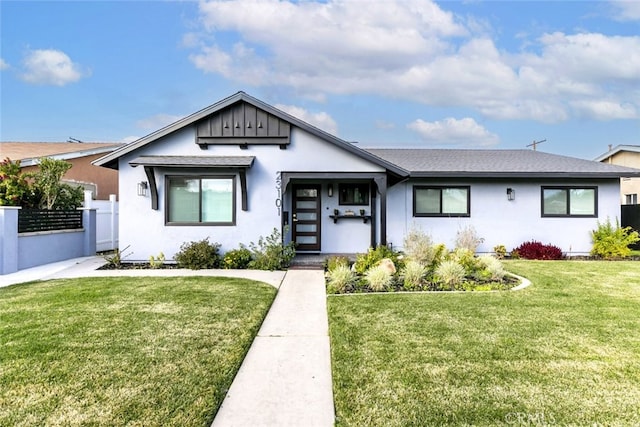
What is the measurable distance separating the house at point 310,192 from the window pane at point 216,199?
0.03 metres

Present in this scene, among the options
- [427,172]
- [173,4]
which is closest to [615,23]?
[427,172]

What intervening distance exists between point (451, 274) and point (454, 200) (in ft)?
17.8

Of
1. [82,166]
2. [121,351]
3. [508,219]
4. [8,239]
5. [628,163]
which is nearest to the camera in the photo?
[121,351]

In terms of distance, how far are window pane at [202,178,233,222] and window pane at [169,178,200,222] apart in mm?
223

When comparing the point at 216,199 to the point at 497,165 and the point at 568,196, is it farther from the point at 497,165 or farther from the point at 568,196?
the point at 568,196

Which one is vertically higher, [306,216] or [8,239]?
[306,216]

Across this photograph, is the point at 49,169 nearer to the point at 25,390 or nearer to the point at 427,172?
the point at 25,390

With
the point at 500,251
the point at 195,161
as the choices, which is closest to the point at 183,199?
the point at 195,161

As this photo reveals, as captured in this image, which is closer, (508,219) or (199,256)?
(199,256)

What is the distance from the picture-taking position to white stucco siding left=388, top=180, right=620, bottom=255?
12367 mm

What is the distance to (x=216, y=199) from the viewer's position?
1062 centimetres

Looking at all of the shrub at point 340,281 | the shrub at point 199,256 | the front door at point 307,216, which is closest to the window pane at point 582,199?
the front door at point 307,216

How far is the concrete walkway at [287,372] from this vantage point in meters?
2.94

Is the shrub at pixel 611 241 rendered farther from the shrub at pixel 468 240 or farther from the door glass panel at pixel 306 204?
the door glass panel at pixel 306 204
